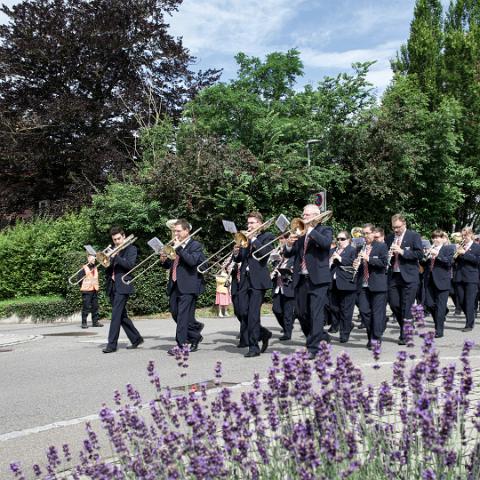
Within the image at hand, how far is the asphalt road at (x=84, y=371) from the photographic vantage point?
5.90 m

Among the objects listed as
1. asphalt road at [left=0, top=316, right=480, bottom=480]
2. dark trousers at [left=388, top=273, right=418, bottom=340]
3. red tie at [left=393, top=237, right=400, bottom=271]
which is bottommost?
asphalt road at [left=0, top=316, right=480, bottom=480]

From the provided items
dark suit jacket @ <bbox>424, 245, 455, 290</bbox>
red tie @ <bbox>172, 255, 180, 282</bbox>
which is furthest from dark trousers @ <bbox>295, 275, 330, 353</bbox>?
dark suit jacket @ <bbox>424, 245, 455, 290</bbox>

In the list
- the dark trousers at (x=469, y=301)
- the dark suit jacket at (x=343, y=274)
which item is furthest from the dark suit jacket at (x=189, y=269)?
the dark trousers at (x=469, y=301)

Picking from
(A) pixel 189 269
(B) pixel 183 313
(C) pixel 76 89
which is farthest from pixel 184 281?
(C) pixel 76 89

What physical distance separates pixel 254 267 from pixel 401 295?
2.77 meters

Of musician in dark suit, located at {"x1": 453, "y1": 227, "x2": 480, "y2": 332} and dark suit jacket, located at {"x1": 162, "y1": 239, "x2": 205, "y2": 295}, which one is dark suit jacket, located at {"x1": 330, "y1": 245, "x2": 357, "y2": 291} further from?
musician in dark suit, located at {"x1": 453, "y1": 227, "x2": 480, "y2": 332}

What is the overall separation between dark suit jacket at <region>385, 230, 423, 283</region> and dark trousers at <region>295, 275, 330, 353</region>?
2.35 metres

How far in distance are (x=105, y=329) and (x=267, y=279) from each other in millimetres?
7624

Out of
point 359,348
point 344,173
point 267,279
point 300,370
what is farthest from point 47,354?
point 344,173

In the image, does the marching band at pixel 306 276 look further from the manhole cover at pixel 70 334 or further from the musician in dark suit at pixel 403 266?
the manhole cover at pixel 70 334

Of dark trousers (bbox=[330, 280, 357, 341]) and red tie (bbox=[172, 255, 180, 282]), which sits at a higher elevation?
red tie (bbox=[172, 255, 180, 282])

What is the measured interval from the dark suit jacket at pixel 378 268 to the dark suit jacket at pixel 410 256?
15.1 inches

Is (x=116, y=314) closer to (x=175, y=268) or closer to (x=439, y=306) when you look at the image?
(x=175, y=268)

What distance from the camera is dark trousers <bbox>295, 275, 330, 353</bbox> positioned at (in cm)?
859
